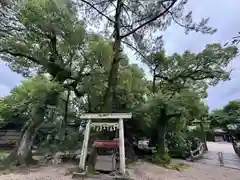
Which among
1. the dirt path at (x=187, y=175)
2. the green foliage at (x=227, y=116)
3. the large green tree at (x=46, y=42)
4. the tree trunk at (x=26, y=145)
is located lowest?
the dirt path at (x=187, y=175)

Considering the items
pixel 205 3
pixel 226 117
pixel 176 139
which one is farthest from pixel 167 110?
pixel 226 117

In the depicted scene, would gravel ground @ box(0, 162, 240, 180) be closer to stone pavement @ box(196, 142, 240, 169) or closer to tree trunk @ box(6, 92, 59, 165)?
tree trunk @ box(6, 92, 59, 165)

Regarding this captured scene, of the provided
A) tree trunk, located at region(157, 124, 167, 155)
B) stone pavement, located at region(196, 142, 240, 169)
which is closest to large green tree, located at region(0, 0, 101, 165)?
tree trunk, located at region(157, 124, 167, 155)

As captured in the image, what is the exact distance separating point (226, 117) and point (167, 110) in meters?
7.64

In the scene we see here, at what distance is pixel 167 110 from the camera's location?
6.82 metres

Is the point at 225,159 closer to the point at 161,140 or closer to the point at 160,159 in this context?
the point at 161,140

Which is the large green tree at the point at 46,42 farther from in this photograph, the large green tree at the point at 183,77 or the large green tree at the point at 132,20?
the large green tree at the point at 183,77

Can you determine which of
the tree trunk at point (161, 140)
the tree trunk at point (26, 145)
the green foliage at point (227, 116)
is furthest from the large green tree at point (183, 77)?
the green foliage at point (227, 116)

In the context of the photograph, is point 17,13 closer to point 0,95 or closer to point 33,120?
point 33,120

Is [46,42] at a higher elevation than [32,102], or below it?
higher

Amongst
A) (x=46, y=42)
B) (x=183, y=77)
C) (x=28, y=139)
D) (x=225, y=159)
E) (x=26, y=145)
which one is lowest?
(x=225, y=159)

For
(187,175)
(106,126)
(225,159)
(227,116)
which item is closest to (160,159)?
(187,175)

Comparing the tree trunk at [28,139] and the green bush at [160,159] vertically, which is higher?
the tree trunk at [28,139]

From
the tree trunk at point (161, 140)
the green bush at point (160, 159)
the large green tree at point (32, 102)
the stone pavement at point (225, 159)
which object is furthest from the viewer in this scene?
the tree trunk at point (161, 140)
